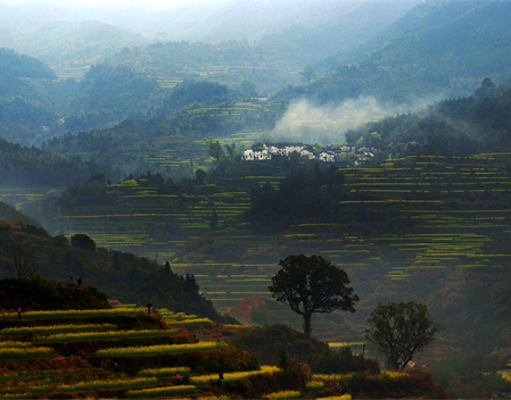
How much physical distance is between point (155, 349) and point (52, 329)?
5.75 metres

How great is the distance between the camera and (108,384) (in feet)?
120

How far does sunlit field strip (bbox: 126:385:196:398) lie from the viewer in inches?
1427

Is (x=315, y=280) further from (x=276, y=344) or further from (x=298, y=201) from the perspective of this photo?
(x=298, y=201)

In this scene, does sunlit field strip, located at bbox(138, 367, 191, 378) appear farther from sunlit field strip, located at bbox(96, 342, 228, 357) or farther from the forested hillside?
the forested hillside

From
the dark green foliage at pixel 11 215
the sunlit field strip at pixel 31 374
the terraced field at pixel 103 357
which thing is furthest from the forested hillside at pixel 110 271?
the sunlit field strip at pixel 31 374

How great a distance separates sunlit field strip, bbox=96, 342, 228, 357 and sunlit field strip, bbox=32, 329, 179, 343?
1332mm

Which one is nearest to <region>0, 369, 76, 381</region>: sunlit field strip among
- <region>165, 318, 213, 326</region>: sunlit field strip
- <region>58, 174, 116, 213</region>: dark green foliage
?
<region>165, 318, 213, 326</region>: sunlit field strip

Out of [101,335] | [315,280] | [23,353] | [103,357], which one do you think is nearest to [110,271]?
[315,280]

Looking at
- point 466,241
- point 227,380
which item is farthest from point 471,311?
point 227,380

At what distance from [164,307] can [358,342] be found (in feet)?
91.4

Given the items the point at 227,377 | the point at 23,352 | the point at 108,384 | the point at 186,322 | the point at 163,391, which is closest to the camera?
the point at 108,384

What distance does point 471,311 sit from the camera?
388 feet

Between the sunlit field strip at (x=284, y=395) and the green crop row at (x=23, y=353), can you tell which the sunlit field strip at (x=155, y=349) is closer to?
the green crop row at (x=23, y=353)

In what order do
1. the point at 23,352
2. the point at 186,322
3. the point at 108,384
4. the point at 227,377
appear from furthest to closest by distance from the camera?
the point at 186,322
the point at 227,377
the point at 23,352
the point at 108,384
